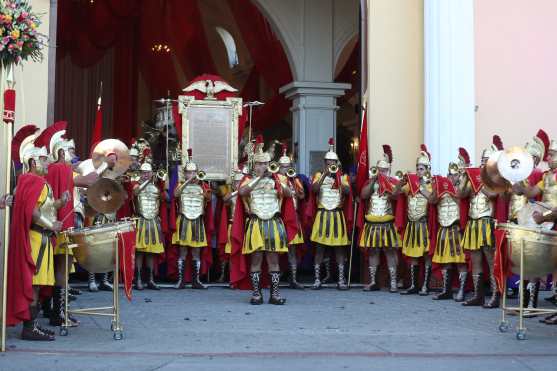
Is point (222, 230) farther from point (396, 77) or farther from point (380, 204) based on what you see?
point (396, 77)

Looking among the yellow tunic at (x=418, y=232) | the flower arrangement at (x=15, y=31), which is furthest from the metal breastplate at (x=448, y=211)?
the flower arrangement at (x=15, y=31)

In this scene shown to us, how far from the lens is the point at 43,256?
27.4 ft

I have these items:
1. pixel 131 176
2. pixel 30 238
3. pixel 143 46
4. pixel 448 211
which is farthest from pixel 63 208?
pixel 143 46

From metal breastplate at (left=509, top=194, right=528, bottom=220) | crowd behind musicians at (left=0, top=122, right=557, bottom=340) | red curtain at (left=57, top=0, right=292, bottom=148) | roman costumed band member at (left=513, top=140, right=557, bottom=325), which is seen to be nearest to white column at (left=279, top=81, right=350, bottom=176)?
red curtain at (left=57, top=0, right=292, bottom=148)

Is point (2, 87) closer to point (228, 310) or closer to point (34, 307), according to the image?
point (34, 307)

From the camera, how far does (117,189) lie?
344 inches

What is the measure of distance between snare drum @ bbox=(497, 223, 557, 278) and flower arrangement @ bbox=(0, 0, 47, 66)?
4.79m

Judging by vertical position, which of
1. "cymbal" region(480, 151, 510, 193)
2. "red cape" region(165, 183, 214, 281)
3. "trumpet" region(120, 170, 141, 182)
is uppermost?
"trumpet" region(120, 170, 141, 182)

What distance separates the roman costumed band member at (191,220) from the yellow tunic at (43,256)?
473 cm

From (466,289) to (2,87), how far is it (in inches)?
269

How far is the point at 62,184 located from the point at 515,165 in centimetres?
434

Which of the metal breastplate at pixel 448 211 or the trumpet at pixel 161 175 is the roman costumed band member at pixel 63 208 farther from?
the metal breastplate at pixel 448 211

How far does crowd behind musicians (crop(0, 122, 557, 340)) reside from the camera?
29.9 feet

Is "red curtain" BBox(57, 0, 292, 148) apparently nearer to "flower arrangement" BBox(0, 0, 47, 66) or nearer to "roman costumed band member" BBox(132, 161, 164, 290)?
"roman costumed band member" BBox(132, 161, 164, 290)
